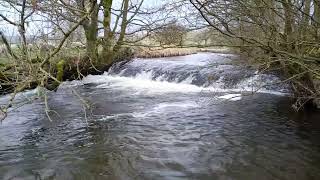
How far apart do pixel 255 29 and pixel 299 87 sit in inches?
96.4

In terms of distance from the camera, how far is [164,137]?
26.9 ft

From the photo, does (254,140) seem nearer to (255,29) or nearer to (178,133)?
(178,133)

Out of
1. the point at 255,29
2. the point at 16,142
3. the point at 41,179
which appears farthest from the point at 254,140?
the point at 16,142

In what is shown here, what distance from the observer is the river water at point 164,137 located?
642 cm

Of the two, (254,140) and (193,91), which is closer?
(254,140)

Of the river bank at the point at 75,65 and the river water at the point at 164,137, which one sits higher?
the river bank at the point at 75,65

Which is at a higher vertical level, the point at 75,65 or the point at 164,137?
the point at 75,65

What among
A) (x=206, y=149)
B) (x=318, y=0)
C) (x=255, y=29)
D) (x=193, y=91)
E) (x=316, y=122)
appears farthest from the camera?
(x=193, y=91)

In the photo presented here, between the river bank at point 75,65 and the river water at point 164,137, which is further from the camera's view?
the river bank at point 75,65

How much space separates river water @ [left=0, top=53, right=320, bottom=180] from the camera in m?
6.42

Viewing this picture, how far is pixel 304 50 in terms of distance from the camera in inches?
315

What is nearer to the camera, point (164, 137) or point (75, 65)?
point (164, 137)

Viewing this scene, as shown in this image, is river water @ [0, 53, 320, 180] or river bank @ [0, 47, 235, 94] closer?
river water @ [0, 53, 320, 180]

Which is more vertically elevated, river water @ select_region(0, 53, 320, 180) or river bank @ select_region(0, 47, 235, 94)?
river bank @ select_region(0, 47, 235, 94)
